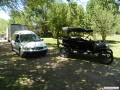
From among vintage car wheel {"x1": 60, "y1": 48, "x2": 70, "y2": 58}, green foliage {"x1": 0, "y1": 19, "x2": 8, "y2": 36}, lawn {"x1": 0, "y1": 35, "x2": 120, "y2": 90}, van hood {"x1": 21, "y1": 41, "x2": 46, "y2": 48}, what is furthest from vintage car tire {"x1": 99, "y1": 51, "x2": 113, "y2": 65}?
green foliage {"x1": 0, "y1": 19, "x2": 8, "y2": 36}

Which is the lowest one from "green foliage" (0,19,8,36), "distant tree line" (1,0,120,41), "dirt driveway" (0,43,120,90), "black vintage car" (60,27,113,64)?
"dirt driveway" (0,43,120,90)

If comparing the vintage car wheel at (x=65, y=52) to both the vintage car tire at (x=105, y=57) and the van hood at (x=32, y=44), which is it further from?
the vintage car tire at (x=105, y=57)

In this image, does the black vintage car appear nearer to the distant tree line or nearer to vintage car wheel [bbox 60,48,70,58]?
vintage car wheel [bbox 60,48,70,58]

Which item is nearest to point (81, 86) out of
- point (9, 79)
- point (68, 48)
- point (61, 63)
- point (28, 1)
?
point (9, 79)

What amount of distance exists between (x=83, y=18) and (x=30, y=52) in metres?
27.2

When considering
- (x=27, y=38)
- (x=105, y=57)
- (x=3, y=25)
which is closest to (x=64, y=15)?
(x=27, y=38)

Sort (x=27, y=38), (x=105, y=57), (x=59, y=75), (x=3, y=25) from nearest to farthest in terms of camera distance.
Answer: (x=59, y=75)
(x=105, y=57)
(x=27, y=38)
(x=3, y=25)

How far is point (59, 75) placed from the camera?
10820mm

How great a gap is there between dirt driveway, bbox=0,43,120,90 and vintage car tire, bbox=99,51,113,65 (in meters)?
0.39

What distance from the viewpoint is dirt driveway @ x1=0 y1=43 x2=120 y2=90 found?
9070 millimetres

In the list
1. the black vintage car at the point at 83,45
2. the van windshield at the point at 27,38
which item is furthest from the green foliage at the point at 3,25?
the black vintage car at the point at 83,45

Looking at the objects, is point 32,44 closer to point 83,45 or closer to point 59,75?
point 83,45

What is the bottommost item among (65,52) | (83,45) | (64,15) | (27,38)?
(65,52)

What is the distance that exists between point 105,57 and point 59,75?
14.4 feet
